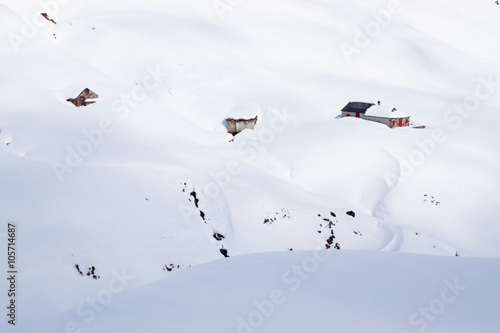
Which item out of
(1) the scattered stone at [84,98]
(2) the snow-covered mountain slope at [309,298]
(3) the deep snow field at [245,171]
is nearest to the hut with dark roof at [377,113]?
(3) the deep snow field at [245,171]

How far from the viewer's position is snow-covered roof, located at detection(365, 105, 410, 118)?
1820 inches

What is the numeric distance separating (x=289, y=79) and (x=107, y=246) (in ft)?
143

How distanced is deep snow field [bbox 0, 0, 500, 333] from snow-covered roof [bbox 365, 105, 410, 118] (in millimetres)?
2864

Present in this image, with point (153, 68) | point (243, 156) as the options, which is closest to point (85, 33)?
point (153, 68)

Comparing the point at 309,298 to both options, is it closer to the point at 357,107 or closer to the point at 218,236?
the point at 218,236

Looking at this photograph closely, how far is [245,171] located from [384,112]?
71.8 ft

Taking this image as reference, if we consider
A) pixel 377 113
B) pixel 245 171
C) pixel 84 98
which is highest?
pixel 84 98

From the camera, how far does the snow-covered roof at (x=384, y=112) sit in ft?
152

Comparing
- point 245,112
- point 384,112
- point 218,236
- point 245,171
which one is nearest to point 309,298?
point 218,236

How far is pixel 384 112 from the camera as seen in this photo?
46.5 meters

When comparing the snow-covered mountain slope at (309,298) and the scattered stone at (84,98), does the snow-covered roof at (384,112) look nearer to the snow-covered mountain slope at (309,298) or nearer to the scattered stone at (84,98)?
the scattered stone at (84,98)

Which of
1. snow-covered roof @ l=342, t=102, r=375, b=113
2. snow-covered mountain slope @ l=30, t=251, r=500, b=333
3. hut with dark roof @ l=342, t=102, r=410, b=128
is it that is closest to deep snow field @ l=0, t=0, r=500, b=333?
snow-covered mountain slope @ l=30, t=251, r=500, b=333

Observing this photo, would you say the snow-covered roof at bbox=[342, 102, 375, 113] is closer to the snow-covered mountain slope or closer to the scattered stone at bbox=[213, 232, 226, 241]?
the scattered stone at bbox=[213, 232, 226, 241]

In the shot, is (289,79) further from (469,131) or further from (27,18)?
(27,18)
